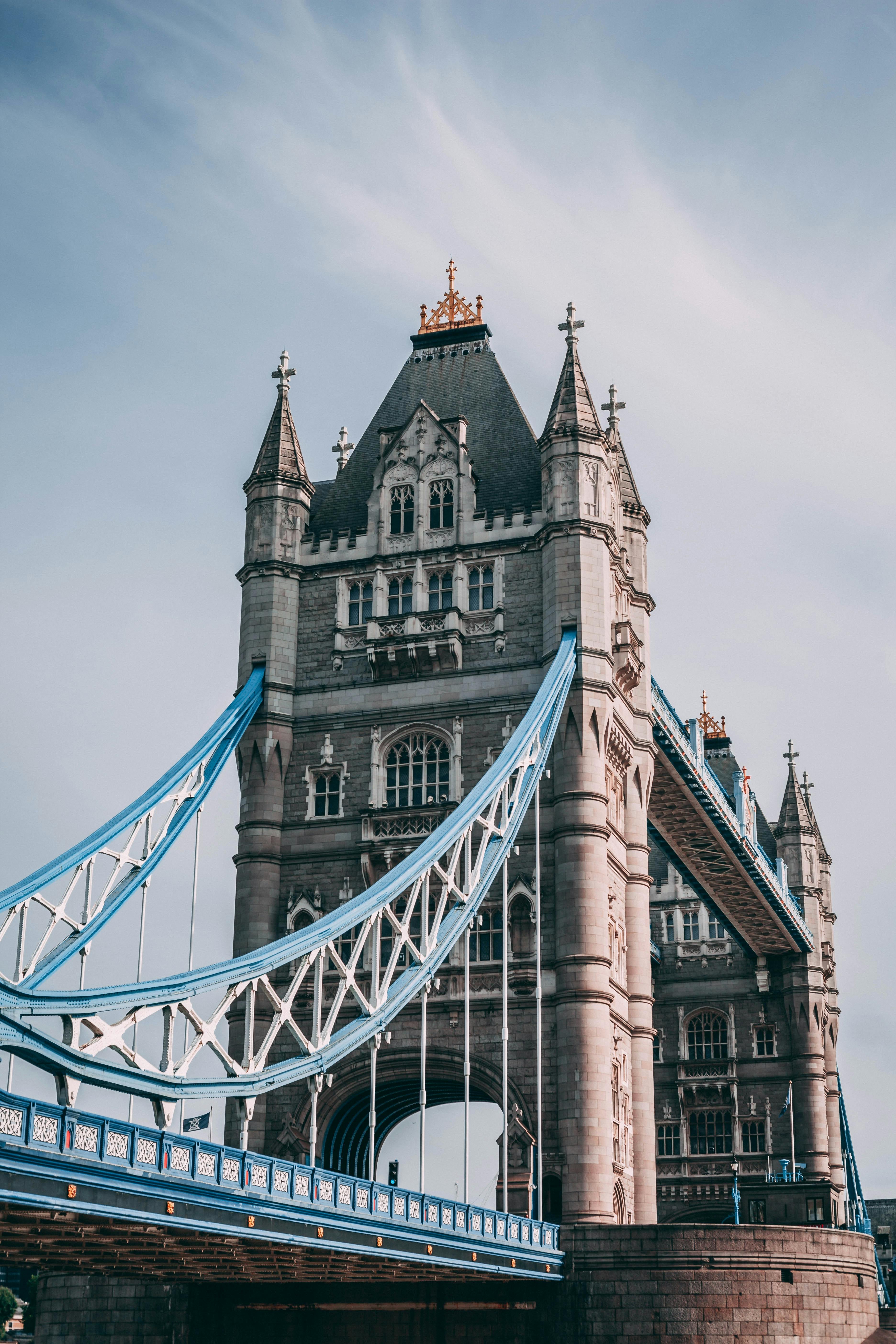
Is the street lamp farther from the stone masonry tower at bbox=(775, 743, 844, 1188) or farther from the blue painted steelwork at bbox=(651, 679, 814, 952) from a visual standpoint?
the blue painted steelwork at bbox=(651, 679, 814, 952)

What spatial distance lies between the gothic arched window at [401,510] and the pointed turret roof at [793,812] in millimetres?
32106

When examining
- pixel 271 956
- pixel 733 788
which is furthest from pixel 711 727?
pixel 271 956

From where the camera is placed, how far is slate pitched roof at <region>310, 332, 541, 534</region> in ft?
152

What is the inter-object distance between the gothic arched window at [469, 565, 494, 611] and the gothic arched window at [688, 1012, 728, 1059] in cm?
2875

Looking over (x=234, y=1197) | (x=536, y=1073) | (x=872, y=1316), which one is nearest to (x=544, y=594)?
(x=536, y=1073)

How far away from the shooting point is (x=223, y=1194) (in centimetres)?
2373

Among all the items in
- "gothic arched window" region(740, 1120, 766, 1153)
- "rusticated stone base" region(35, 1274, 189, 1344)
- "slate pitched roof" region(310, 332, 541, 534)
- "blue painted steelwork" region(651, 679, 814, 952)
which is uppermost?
"slate pitched roof" region(310, 332, 541, 534)

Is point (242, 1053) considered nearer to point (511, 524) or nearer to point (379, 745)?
point (379, 745)

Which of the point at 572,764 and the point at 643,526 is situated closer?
the point at 572,764

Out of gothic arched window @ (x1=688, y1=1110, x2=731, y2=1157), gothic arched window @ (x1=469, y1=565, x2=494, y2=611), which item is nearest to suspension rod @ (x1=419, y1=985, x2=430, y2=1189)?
gothic arched window @ (x1=469, y1=565, x2=494, y2=611)

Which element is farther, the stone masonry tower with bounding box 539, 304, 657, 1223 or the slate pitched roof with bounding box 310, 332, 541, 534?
the slate pitched roof with bounding box 310, 332, 541, 534

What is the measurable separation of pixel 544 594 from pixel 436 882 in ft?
26.0

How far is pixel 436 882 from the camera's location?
139ft

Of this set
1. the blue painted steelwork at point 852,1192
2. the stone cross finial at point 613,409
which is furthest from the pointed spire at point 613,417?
the blue painted steelwork at point 852,1192
